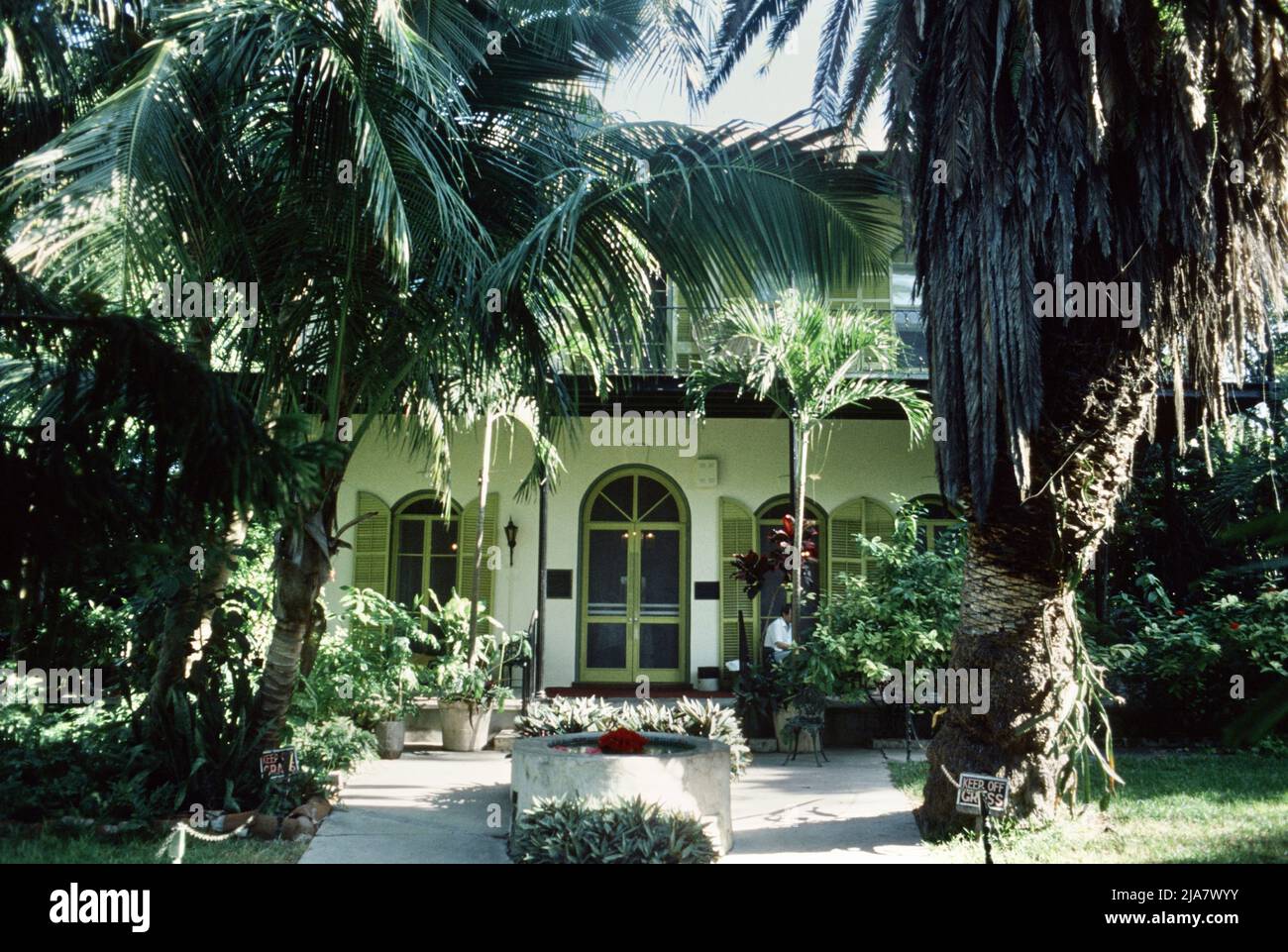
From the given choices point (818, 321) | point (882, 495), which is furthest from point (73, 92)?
point (882, 495)

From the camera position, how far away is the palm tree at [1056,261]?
18.7 feet

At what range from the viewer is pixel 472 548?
46.0 ft

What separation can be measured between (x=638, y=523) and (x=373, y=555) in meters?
3.67

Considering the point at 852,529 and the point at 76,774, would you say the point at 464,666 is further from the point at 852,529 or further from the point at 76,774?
the point at 852,529

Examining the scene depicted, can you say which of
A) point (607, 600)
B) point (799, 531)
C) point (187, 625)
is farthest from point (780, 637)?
point (187, 625)

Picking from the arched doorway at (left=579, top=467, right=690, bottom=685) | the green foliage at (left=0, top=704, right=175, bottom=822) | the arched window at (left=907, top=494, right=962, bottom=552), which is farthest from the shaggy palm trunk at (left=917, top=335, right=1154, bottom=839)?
the arched doorway at (left=579, top=467, right=690, bottom=685)

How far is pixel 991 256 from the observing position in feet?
19.3

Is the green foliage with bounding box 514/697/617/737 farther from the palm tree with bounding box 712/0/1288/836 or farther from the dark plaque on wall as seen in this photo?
the dark plaque on wall

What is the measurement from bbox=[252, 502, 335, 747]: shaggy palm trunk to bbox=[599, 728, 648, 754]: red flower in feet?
7.02

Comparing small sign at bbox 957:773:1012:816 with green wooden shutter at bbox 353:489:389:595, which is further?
green wooden shutter at bbox 353:489:389:595

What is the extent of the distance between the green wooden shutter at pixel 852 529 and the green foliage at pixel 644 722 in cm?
622

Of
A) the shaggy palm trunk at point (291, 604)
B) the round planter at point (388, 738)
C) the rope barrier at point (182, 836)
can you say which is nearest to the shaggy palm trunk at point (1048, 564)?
the shaggy palm trunk at point (291, 604)

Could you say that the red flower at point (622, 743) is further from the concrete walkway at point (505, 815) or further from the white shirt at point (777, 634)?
the white shirt at point (777, 634)

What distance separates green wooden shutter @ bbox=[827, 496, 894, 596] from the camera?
1395 centimetres
